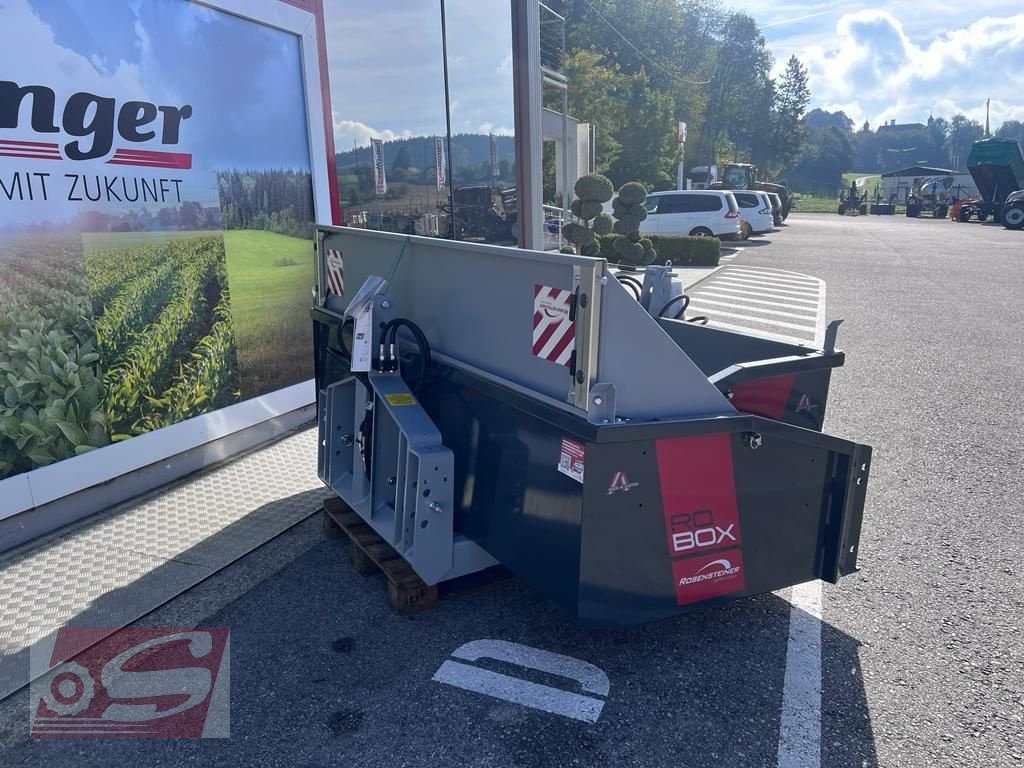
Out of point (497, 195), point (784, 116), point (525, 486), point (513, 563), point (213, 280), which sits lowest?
point (513, 563)

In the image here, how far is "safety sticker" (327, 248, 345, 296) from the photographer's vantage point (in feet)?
14.8

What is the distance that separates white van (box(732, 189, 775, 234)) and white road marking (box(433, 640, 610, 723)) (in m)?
23.4

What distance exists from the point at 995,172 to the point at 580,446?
36940 millimetres

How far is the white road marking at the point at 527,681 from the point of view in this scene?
289 cm

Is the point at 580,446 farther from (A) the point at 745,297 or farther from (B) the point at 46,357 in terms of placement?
(A) the point at 745,297

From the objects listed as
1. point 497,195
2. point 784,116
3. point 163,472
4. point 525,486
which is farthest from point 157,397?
point 784,116

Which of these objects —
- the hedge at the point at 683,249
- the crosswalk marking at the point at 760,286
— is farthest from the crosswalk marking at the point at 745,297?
the hedge at the point at 683,249

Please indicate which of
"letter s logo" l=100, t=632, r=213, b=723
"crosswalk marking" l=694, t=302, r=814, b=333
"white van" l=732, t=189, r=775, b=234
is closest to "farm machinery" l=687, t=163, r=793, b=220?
"white van" l=732, t=189, r=775, b=234

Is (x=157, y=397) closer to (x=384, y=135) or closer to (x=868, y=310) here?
(x=384, y=135)

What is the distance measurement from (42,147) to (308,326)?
2266mm

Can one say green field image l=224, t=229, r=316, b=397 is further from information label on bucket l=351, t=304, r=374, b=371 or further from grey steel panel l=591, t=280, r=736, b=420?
grey steel panel l=591, t=280, r=736, b=420

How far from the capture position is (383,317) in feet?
11.9

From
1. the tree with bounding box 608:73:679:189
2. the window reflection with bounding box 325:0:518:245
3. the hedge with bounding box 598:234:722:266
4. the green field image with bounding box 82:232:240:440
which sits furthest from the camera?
the tree with bounding box 608:73:679:189

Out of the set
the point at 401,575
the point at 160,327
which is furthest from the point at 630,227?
the point at 401,575
